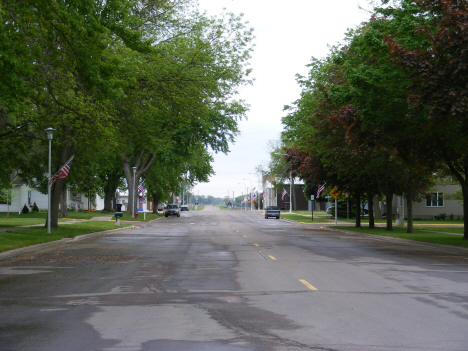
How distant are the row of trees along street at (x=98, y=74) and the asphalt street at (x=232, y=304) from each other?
514 cm

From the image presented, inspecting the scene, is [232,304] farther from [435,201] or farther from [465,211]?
[435,201]

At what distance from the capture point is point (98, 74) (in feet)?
47.2

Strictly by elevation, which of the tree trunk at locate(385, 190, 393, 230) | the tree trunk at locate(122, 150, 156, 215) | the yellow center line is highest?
the tree trunk at locate(122, 150, 156, 215)

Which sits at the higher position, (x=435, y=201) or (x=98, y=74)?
(x=98, y=74)

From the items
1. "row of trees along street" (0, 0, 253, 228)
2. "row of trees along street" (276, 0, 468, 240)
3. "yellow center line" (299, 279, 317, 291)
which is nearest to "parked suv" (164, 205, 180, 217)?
"row of trees along street" (0, 0, 253, 228)

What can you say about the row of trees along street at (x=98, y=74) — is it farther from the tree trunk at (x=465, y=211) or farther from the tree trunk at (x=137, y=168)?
the tree trunk at (x=137, y=168)

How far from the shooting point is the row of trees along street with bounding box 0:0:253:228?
45.9 ft

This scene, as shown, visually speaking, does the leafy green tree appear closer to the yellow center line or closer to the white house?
the yellow center line

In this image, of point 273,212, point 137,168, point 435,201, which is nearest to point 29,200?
point 137,168

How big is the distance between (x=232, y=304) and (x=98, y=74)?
805 centimetres

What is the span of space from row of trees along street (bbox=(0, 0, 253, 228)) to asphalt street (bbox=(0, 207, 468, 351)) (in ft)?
16.9

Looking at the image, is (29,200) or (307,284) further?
(29,200)

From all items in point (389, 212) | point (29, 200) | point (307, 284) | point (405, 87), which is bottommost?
point (307, 284)

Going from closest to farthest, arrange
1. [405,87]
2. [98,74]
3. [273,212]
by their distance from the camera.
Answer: [98,74] → [405,87] → [273,212]
